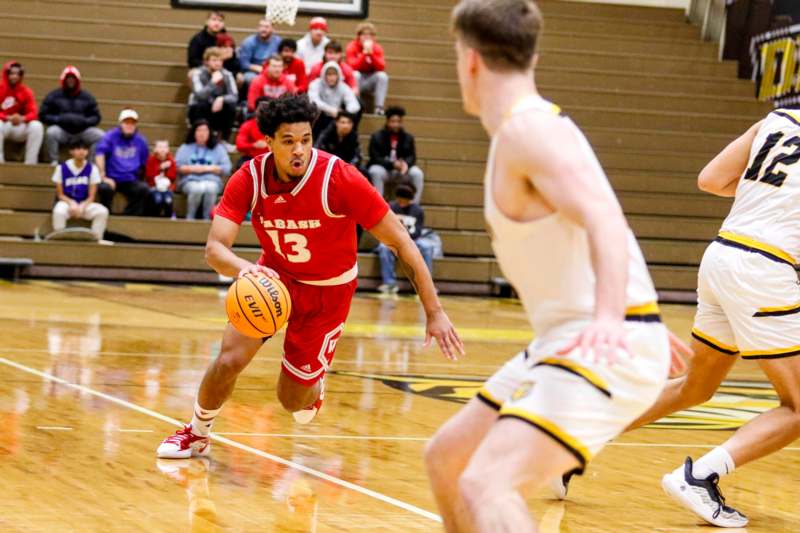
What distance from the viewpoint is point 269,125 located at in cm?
609

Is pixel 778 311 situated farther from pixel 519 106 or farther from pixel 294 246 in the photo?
pixel 519 106

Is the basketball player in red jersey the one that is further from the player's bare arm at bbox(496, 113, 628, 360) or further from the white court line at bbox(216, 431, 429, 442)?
the player's bare arm at bbox(496, 113, 628, 360)

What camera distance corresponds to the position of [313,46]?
19312 millimetres

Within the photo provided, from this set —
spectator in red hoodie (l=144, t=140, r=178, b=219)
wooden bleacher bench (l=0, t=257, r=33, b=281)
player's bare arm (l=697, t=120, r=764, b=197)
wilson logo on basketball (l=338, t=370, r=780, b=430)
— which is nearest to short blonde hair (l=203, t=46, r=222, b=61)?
spectator in red hoodie (l=144, t=140, r=178, b=219)

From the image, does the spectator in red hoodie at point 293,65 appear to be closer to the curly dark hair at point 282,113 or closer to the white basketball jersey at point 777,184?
the curly dark hair at point 282,113

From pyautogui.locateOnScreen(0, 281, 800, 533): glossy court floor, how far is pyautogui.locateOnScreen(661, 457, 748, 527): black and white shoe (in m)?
0.08

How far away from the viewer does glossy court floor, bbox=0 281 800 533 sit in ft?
17.1

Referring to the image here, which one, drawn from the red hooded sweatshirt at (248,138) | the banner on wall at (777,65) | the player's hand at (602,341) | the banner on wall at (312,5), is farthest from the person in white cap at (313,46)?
the player's hand at (602,341)

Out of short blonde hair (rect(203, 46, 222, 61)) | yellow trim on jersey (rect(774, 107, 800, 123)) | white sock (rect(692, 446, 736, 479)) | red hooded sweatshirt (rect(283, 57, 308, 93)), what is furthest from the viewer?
red hooded sweatshirt (rect(283, 57, 308, 93))

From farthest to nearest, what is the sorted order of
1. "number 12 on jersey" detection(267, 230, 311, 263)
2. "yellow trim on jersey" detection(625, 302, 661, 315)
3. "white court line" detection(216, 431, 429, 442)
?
"white court line" detection(216, 431, 429, 442) < "number 12 on jersey" detection(267, 230, 311, 263) < "yellow trim on jersey" detection(625, 302, 661, 315)

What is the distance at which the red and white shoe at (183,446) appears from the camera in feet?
20.3

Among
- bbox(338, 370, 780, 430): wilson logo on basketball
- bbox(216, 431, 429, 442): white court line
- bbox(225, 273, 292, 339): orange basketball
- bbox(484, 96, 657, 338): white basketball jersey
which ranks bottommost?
bbox(338, 370, 780, 430): wilson logo on basketball

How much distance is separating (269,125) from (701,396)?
2.30 m

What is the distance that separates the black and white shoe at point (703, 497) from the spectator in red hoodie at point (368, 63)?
14194 mm
